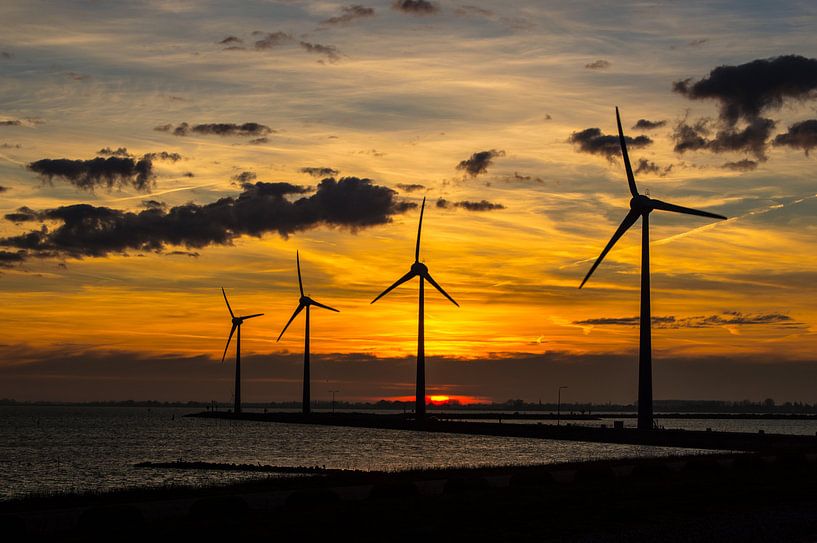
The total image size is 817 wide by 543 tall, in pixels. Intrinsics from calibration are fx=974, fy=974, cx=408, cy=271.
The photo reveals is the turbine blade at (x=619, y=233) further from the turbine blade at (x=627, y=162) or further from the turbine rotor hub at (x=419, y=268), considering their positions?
the turbine rotor hub at (x=419, y=268)

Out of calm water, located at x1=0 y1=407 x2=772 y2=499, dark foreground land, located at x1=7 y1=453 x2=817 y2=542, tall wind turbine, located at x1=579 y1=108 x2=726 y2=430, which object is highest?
tall wind turbine, located at x1=579 y1=108 x2=726 y2=430

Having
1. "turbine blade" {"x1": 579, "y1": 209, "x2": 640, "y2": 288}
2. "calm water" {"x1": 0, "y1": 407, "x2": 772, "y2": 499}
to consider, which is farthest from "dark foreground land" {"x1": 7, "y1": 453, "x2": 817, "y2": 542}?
"turbine blade" {"x1": 579, "y1": 209, "x2": 640, "y2": 288}

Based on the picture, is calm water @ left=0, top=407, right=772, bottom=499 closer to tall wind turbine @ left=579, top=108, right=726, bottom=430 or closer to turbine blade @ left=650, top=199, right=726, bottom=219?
tall wind turbine @ left=579, top=108, right=726, bottom=430

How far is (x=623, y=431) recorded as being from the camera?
120 m

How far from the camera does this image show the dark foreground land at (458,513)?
26.1 m

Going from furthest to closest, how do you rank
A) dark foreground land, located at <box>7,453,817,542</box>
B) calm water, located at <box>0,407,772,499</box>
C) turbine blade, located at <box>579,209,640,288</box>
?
turbine blade, located at <box>579,209,640,288</box> → calm water, located at <box>0,407,772,499</box> → dark foreground land, located at <box>7,453,817,542</box>

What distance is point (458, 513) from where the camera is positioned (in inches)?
1216

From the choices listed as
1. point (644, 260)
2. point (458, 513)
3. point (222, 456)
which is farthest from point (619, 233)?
point (458, 513)

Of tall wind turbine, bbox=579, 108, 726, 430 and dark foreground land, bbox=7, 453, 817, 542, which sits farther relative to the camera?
tall wind turbine, bbox=579, 108, 726, 430

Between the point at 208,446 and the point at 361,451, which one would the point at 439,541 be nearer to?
the point at 361,451

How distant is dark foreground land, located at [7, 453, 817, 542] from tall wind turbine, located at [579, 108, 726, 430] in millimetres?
55772

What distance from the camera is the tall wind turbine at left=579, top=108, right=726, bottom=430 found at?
99562 mm

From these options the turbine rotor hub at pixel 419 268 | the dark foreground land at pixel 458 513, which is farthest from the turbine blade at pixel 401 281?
the dark foreground land at pixel 458 513

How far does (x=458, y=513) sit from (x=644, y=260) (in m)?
75.1
